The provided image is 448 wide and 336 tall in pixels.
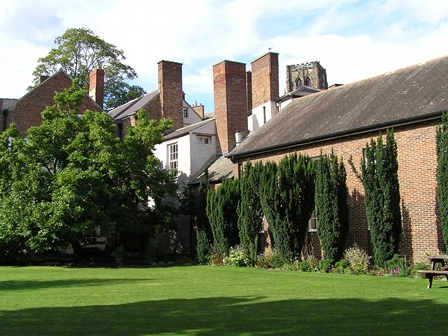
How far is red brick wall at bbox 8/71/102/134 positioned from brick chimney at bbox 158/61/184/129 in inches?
189

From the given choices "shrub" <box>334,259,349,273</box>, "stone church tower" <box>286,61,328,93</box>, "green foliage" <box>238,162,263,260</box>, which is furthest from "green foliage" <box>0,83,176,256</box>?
"stone church tower" <box>286,61,328,93</box>

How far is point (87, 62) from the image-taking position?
46.7 metres

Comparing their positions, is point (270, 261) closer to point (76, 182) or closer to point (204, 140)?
point (76, 182)

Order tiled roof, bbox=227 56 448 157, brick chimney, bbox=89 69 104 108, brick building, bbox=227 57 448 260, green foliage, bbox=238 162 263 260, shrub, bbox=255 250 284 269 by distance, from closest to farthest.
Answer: brick building, bbox=227 57 448 260 → tiled roof, bbox=227 56 448 157 → shrub, bbox=255 250 284 269 → green foliage, bbox=238 162 263 260 → brick chimney, bbox=89 69 104 108

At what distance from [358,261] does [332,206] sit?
7.42 feet

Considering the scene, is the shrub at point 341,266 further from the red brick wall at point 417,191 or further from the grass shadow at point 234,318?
the grass shadow at point 234,318

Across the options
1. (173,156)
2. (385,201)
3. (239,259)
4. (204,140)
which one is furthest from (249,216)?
(173,156)

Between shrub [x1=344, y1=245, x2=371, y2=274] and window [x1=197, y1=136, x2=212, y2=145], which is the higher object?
window [x1=197, y1=136, x2=212, y2=145]

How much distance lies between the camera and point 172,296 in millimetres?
10945

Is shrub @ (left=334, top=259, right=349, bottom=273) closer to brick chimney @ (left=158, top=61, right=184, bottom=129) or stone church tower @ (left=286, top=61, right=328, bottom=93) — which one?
brick chimney @ (left=158, top=61, right=184, bottom=129)

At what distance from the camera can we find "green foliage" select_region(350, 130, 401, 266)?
Result: 52.5 feet

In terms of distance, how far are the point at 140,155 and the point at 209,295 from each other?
1433 centimetres

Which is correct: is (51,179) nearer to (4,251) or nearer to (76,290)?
(4,251)

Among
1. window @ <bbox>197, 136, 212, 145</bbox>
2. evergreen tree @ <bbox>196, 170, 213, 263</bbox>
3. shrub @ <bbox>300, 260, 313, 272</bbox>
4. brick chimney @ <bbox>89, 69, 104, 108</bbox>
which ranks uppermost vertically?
brick chimney @ <bbox>89, 69, 104, 108</bbox>
